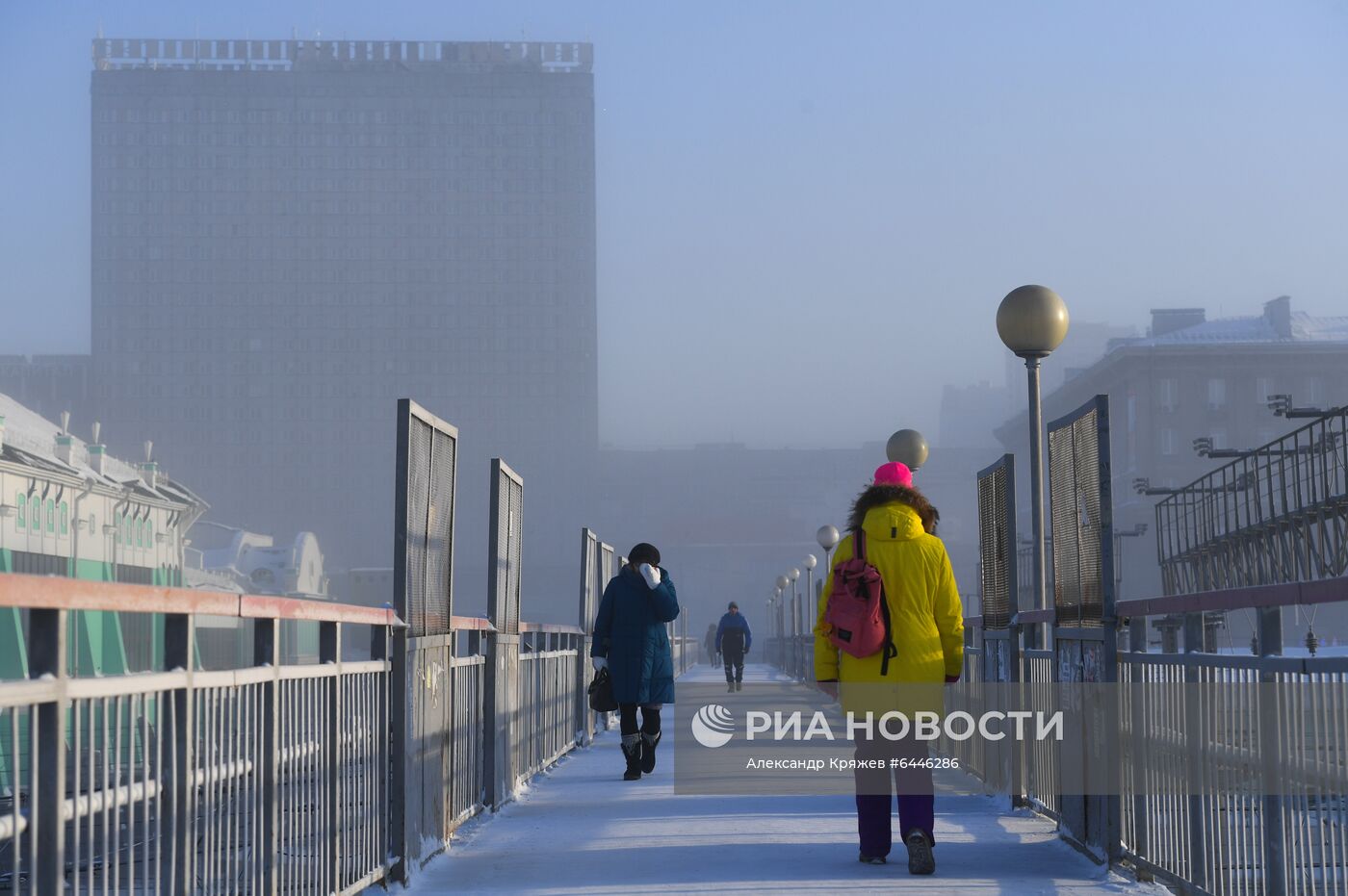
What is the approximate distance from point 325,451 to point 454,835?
16594 cm

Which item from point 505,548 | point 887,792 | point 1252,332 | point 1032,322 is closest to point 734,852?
point 887,792

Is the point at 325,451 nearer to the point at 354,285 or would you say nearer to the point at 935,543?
the point at 354,285

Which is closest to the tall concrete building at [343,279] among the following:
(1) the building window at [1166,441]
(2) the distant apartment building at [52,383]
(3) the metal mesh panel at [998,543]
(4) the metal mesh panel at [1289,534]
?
(2) the distant apartment building at [52,383]

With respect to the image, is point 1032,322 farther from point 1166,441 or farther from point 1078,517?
point 1166,441

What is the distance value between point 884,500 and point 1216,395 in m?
79.8

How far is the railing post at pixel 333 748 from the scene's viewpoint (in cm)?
599

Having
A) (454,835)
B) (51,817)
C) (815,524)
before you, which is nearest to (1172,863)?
(454,835)

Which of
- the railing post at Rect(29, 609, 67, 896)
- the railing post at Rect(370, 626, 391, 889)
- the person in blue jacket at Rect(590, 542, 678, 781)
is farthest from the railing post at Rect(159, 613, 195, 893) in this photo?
the person in blue jacket at Rect(590, 542, 678, 781)

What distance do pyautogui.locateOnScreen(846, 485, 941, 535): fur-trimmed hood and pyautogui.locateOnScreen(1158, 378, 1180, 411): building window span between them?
78.2 meters

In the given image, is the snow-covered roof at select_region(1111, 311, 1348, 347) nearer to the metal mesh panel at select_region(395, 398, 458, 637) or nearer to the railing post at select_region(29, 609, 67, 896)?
the metal mesh panel at select_region(395, 398, 458, 637)

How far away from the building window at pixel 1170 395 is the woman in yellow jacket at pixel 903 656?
3084 inches

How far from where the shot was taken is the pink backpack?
7195 millimetres

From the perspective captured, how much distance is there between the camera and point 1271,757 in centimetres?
522

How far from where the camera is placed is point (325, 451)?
17175 centimetres
